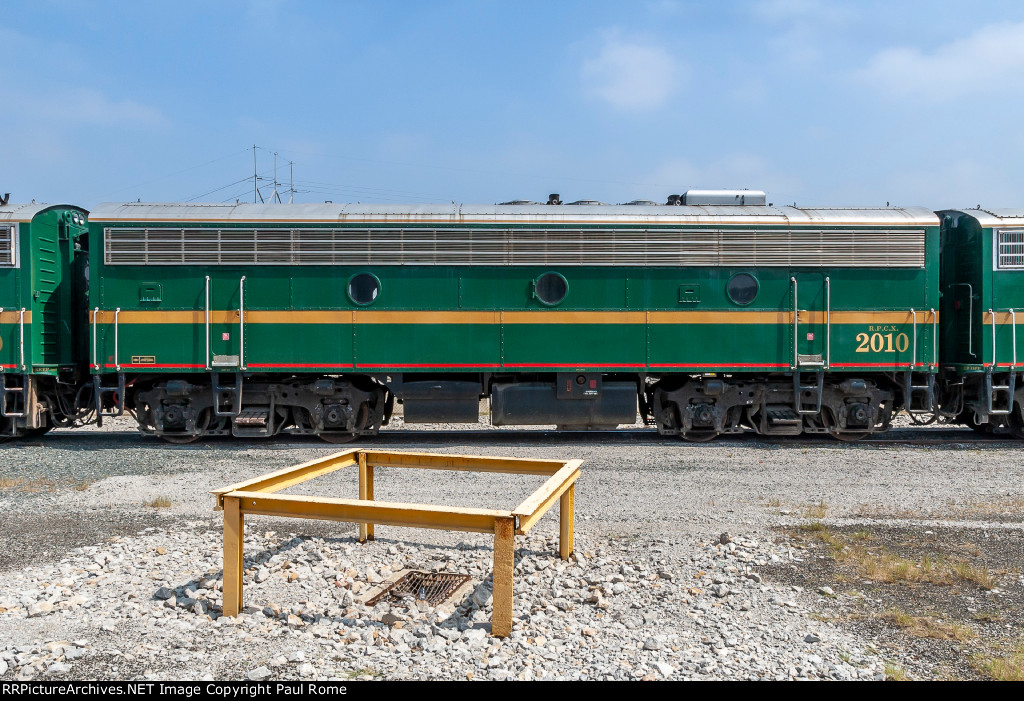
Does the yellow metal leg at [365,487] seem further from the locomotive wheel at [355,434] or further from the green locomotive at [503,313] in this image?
the locomotive wheel at [355,434]

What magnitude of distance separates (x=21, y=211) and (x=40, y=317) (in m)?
1.91

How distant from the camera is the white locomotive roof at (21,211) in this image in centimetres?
1277

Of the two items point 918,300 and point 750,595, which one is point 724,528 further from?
point 918,300

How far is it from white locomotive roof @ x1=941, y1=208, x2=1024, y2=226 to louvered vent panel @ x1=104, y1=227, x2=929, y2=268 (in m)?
0.26

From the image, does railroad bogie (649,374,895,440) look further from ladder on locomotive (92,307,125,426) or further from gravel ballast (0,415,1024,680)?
ladder on locomotive (92,307,125,426)

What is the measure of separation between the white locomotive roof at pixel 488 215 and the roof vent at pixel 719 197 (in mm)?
716

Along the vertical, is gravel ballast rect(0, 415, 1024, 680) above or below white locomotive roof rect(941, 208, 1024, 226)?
below

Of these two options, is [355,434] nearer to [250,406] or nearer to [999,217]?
[250,406]

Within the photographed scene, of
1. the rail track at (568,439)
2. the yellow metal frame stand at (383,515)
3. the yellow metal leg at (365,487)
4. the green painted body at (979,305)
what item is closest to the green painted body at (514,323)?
the green painted body at (979,305)

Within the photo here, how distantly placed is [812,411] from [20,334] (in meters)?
14.1

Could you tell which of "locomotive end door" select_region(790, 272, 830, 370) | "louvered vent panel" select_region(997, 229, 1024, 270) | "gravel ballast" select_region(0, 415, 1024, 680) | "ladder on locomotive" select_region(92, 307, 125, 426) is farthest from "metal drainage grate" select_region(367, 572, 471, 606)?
"louvered vent panel" select_region(997, 229, 1024, 270)

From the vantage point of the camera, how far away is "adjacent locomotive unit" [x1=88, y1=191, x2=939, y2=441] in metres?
12.9

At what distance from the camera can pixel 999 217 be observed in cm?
1316

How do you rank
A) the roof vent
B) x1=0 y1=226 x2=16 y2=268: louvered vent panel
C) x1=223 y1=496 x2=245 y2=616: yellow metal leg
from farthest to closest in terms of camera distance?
1. the roof vent
2. x1=0 y1=226 x2=16 y2=268: louvered vent panel
3. x1=223 y1=496 x2=245 y2=616: yellow metal leg
